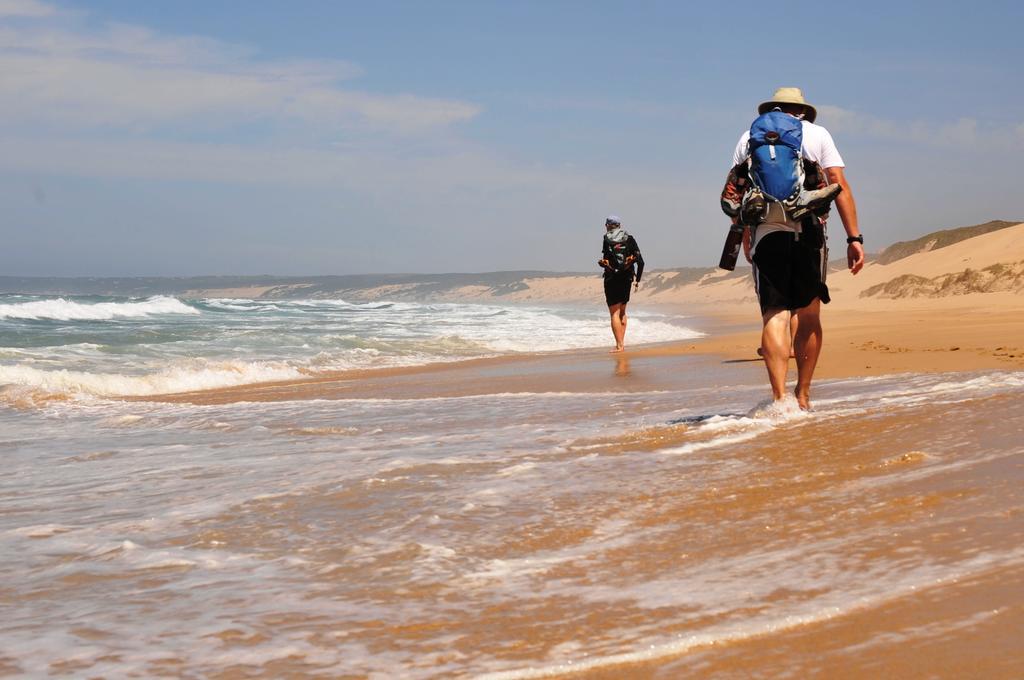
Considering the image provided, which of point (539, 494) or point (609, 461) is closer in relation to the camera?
point (539, 494)

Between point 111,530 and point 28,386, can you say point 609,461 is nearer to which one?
point 111,530

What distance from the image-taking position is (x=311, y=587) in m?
2.68

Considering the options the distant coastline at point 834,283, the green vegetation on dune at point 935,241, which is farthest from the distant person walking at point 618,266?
the green vegetation on dune at point 935,241

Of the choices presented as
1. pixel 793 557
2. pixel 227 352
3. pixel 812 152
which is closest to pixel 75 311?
pixel 227 352

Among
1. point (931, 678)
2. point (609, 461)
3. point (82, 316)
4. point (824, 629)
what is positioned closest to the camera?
point (931, 678)

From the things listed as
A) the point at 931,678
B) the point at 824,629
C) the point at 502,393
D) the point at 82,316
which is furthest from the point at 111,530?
the point at 82,316

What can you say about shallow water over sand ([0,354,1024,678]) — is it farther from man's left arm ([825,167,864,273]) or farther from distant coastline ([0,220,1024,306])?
distant coastline ([0,220,1024,306])

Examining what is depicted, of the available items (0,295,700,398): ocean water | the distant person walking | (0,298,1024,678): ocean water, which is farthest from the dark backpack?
(0,298,1024,678): ocean water

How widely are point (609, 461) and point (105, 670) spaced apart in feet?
8.12

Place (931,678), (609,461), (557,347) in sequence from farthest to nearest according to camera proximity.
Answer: (557,347) < (609,461) < (931,678)

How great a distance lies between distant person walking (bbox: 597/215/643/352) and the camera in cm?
1355

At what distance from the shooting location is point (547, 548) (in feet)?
9.73

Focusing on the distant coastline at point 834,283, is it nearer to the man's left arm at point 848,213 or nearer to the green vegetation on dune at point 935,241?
the green vegetation on dune at point 935,241

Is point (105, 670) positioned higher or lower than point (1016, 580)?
lower
